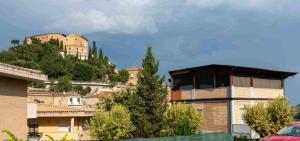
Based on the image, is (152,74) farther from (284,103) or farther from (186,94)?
(284,103)

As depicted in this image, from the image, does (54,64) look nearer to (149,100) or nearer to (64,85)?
(64,85)

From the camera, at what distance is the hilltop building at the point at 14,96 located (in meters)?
20.8

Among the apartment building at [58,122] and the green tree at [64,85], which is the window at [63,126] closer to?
the apartment building at [58,122]

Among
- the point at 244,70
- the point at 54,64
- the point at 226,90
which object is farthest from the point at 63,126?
the point at 54,64

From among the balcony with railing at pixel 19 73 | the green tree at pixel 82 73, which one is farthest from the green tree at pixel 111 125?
the green tree at pixel 82 73

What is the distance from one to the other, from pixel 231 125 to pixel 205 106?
12.4 feet

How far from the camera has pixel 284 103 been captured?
30125mm

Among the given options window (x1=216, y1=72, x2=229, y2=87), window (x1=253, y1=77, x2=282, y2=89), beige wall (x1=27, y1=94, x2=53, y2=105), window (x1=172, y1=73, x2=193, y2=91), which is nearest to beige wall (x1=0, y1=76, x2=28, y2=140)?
window (x1=216, y1=72, x2=229, y2=87)

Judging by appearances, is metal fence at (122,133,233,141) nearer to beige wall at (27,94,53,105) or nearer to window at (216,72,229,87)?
window at (216,72,229,87)

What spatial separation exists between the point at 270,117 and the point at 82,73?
433 feet

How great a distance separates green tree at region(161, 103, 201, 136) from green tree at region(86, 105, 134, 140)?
142 inches

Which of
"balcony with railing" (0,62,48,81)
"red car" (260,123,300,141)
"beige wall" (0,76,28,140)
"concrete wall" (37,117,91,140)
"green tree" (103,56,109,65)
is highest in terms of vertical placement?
"green tree" (103,56,109,65)

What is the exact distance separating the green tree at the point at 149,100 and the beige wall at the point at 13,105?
478 inches

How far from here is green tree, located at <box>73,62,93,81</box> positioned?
6181 inches
